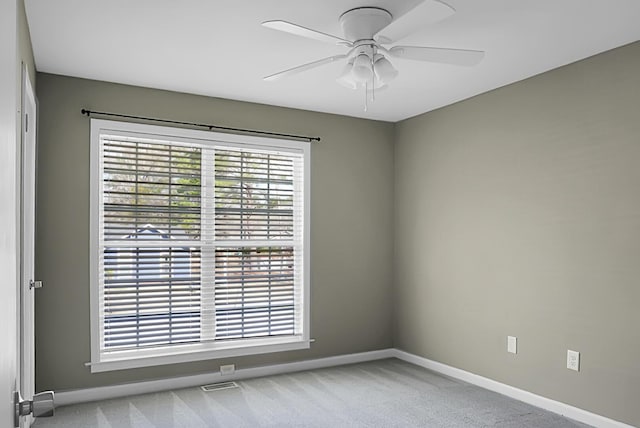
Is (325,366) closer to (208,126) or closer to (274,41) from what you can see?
(208,126)

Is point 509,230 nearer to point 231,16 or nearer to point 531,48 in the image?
point 531,48

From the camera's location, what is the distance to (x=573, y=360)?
3.52 m

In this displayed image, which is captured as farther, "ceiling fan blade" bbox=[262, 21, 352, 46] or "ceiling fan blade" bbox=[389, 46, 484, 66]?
"ceiling fan blade" bbox=[389, 46, 484, 66]

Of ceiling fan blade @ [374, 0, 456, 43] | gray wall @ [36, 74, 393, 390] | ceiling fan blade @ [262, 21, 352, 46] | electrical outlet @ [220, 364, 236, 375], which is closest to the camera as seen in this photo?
ceiling fan blade @ [374, 0, 456, 43]

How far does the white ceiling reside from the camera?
2699 mm

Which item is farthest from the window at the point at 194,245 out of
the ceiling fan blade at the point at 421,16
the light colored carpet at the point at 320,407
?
the ceiling fan blade at the point at 421,16

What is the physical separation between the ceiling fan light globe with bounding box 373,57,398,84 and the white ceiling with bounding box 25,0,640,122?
0.26m

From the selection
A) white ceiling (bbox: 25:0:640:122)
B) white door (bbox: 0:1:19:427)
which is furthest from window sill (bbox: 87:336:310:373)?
white door (bbox: 0:1:19:427)

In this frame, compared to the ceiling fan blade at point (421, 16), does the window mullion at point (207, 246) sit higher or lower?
lower

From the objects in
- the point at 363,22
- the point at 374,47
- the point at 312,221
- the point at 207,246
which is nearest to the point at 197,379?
the point at 207,246

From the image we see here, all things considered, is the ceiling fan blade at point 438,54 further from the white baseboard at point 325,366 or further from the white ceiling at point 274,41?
the white baseboard at point 325,366

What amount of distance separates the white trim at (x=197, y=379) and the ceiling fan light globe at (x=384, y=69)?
280cm

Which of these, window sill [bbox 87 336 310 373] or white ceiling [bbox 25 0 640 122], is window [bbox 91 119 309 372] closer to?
window sill [bbox 87 336 310 373]

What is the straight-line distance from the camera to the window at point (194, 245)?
400 centimetres
